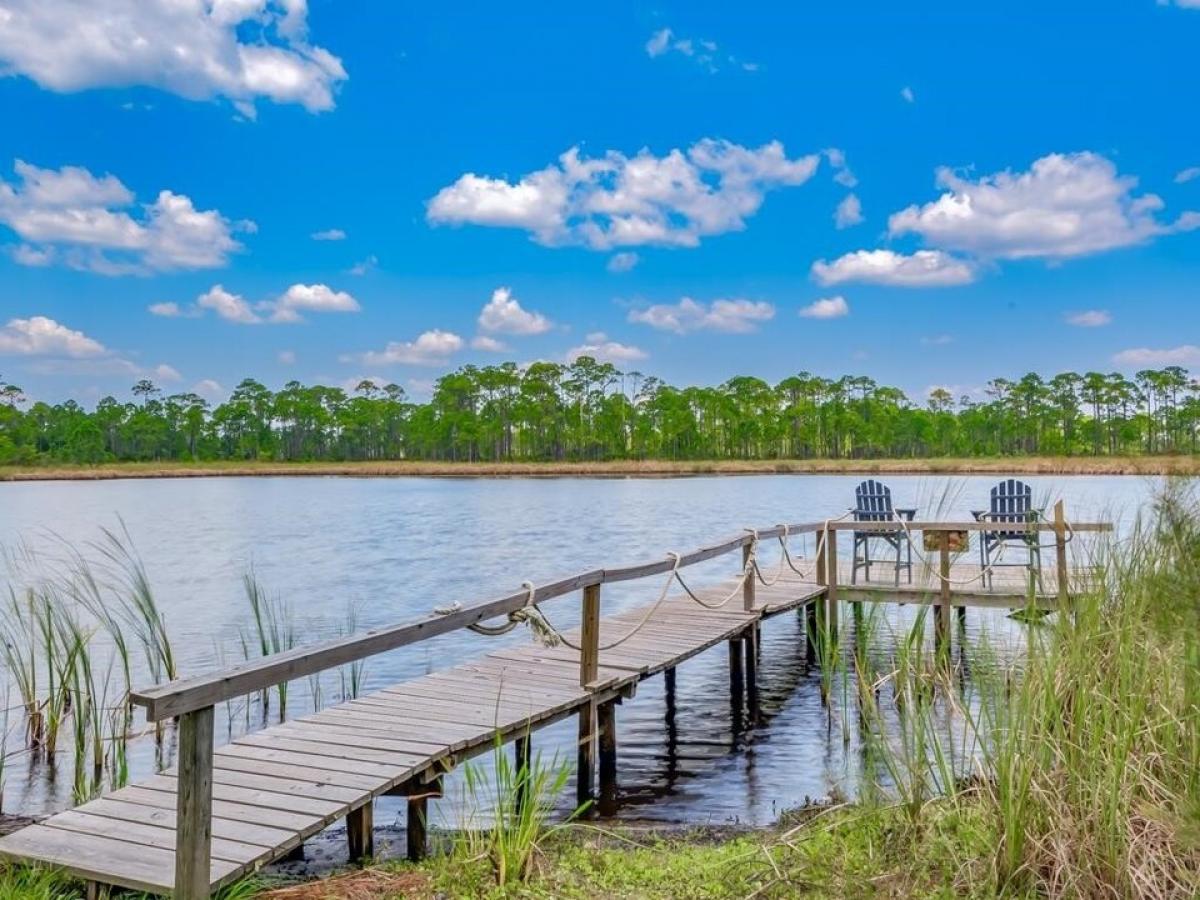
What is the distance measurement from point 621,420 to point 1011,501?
70.4 metres

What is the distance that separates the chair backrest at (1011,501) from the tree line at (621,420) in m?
66.0

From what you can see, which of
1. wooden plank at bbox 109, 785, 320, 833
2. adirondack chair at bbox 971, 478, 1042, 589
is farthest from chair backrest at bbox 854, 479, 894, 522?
wooden plank at bbox 109, 785, 320, 833

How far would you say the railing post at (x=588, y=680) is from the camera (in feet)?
20.8

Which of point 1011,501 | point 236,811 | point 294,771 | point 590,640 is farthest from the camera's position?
point 1011,501

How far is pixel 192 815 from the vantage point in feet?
11.4

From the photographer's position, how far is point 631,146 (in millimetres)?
55156

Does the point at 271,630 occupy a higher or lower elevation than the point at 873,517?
lower

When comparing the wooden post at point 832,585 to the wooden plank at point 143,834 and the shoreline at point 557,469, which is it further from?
the shoreline at point 557,469

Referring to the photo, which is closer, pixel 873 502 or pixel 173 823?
pixel 173 823

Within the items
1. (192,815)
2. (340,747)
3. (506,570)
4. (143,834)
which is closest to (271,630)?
(340,747)

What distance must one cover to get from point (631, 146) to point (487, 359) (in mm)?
44940

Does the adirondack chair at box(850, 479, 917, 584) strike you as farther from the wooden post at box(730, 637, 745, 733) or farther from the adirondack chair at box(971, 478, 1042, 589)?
the wooden post at box(730, 637, 745, 733)

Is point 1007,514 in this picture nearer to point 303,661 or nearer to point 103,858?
point 303,661

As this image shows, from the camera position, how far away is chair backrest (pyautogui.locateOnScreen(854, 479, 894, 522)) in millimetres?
11391
